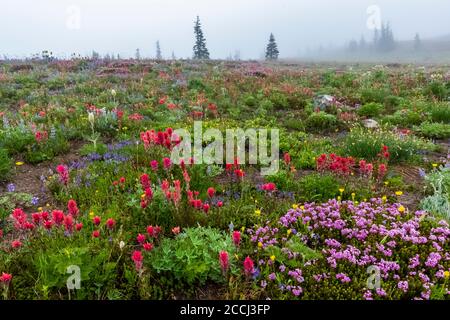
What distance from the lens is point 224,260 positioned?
12.7ft

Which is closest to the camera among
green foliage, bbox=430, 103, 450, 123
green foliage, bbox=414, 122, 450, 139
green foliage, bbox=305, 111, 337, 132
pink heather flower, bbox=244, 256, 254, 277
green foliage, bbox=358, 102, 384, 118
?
pink heather flower, bbox=244, 256, 254, 277

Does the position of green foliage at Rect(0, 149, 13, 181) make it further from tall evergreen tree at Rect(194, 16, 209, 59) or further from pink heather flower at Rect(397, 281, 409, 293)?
tall evergreen tree at Rect(194, 16, 209, 59)

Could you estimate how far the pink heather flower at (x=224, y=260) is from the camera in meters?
3.86

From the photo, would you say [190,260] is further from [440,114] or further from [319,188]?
[440,114]

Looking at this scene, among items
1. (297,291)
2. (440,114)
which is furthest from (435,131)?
(297,291)

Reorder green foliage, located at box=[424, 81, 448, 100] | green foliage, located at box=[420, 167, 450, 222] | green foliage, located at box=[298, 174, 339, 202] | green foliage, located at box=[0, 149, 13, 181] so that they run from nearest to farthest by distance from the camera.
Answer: green foliage, located at box=[420, 167, 450, 222] → green foliage, located at box=[298, 174, 339, 202] → green foliage, located at box=[0, 149, 13, 181] → green foliage, located at box=[424, 81, 448, 100]

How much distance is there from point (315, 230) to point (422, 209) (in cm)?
194

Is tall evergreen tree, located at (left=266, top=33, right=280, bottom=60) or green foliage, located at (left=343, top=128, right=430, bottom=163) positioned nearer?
green foliage, located at (left=343, top=128, right=430, bottom=163)

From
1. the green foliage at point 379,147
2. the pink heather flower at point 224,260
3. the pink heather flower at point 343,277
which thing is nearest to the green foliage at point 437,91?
the green foliage at point 379,147

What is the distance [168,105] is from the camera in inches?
481

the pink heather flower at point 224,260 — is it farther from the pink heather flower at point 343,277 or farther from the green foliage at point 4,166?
the green foliage at point 4,166

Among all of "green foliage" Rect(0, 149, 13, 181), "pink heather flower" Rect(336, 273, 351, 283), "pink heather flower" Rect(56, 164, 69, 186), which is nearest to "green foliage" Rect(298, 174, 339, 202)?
"pink heather flower" Rect(336, 273, 351, 283)

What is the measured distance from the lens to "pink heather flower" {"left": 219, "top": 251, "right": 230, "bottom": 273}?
3.86m
